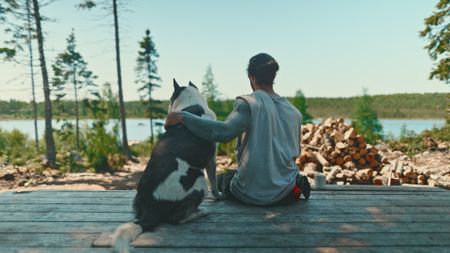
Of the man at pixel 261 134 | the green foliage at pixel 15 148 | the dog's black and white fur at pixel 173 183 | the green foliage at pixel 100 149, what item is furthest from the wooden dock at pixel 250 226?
the green foliage at pixel 15 148

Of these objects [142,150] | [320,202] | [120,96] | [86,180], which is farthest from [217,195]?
[142,150]

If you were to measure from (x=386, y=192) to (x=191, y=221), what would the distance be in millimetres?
2779

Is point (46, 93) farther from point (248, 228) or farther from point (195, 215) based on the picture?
point (248, 228)

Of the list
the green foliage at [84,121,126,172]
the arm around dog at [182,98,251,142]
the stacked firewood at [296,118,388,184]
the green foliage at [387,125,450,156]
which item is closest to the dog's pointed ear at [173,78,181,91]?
the arm around dog at [182,98,251,142]

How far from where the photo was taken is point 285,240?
242cm

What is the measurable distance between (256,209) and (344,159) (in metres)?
5.76

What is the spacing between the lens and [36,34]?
41.2 ft

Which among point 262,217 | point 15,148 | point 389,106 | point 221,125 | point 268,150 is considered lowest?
point 15,148

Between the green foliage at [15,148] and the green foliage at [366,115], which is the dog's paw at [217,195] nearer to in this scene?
the green foliage at [15,148]

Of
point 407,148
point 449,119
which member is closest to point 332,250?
point 449,119

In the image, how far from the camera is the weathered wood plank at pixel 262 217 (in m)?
2.90

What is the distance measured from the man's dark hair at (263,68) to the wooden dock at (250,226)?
1.33 metres

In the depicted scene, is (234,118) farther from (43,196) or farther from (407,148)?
(407,148)

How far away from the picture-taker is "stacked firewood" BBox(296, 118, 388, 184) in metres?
7.45
